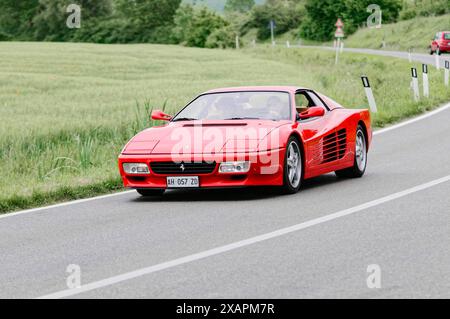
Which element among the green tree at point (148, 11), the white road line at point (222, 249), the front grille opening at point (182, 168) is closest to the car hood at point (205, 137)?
the front grille opening at point (182, 168)

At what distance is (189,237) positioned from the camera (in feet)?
28.9

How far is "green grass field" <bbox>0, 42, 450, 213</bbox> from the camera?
13281 mm

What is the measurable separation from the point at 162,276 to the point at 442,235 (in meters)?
2.68

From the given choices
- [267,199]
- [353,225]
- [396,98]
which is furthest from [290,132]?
[396,98]

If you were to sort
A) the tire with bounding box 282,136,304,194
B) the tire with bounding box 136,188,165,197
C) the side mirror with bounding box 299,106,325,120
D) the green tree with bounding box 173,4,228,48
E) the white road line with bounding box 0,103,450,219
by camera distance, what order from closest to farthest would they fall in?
1. the white road line with bounding box 0,103,450,219
2. the tire with bounding box 282,136,304,194
3. the side mirror with bounding box 299,106,325,120
4. the tire with bounding box 136,188,165,197
5. the green tree with bounding box 173,4,228,48

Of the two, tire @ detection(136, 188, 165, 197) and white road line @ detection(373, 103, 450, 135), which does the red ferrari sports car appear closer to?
tire @ detection(136, 188, 165, 197)

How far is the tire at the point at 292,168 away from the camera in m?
11.4

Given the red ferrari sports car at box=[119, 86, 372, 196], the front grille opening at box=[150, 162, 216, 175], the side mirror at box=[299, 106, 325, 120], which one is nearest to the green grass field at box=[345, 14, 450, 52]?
the red ferrari sports car at box=[119, 86, 372, 196]

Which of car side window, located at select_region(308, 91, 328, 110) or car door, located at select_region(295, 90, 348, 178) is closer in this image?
car door, located at select_region(295, 90, 348, 178)

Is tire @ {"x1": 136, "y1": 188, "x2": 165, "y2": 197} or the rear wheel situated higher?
the rear wheel

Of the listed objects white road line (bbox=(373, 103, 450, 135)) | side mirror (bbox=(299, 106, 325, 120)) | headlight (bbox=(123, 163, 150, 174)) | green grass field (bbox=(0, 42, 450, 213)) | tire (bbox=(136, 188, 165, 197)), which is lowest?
white road line (bbox=(373, 103, 450, 135))

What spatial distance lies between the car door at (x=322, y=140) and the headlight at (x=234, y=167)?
1.08 m
